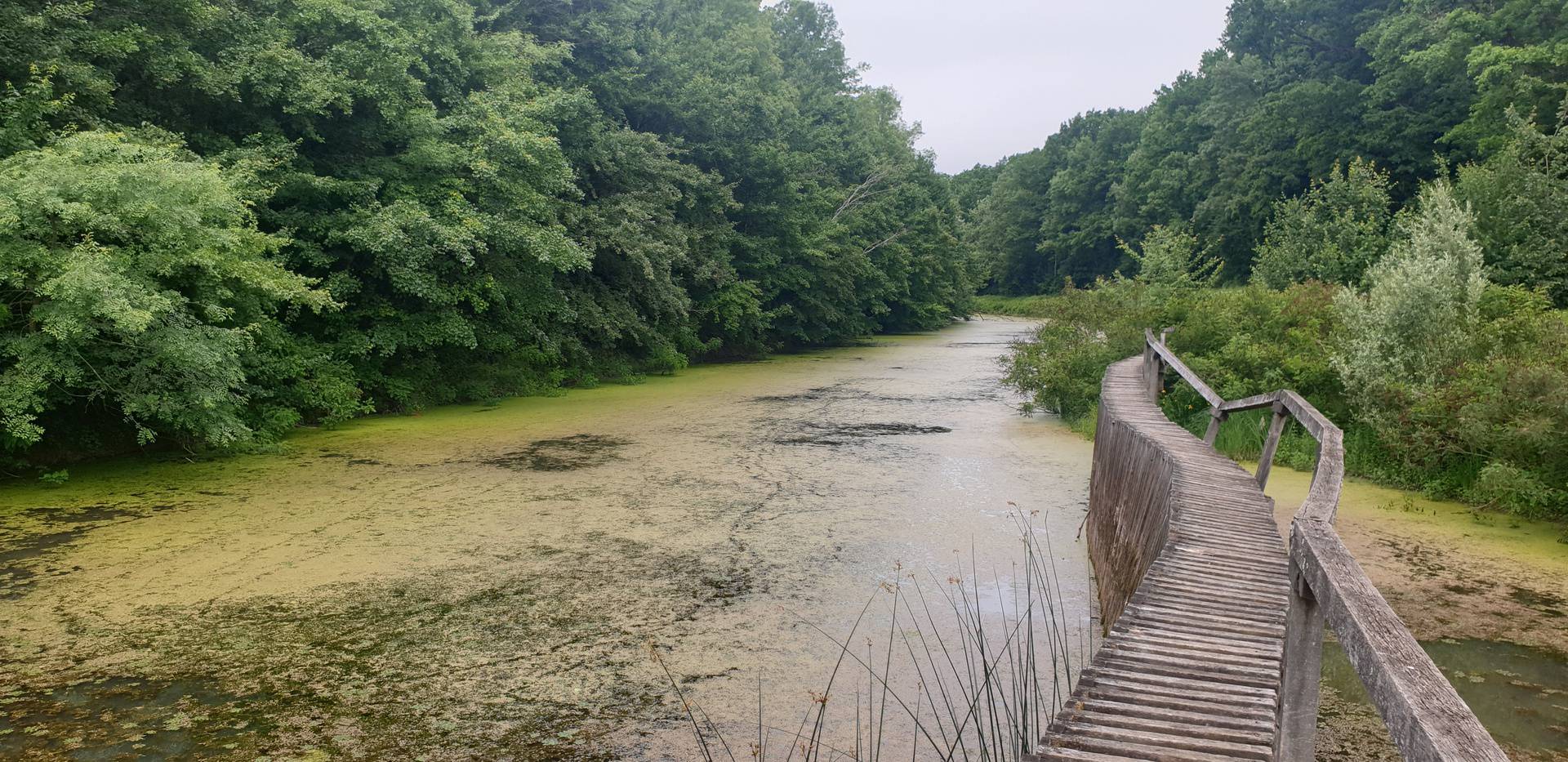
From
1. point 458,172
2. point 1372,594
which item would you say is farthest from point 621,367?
point 1372,594

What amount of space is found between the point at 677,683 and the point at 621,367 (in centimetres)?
1107

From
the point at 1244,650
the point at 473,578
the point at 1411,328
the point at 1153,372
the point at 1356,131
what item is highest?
the point at 1356,131

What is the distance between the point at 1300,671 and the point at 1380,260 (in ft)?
32.2

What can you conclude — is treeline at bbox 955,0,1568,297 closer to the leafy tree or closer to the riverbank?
the riverbank

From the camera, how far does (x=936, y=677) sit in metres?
3.39

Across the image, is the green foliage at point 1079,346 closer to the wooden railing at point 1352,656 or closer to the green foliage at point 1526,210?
the green foliage at point 1526,210

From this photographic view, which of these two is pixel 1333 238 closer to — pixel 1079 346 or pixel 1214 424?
pixel 1079 346

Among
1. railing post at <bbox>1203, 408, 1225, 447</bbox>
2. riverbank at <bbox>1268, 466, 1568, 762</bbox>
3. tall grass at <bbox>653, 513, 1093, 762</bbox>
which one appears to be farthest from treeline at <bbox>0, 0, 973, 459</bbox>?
riverbank at <bbox>1268, 466, 1568, 762</bbox>

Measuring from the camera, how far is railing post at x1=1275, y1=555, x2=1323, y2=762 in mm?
1967

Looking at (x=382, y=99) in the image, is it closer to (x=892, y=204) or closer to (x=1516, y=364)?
(x=1516, y=364)

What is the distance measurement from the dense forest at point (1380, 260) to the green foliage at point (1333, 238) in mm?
49

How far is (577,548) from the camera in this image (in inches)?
214

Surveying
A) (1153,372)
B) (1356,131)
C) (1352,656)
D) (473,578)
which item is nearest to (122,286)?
(473,578)

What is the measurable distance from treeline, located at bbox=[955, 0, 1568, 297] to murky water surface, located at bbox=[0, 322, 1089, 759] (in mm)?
7748
